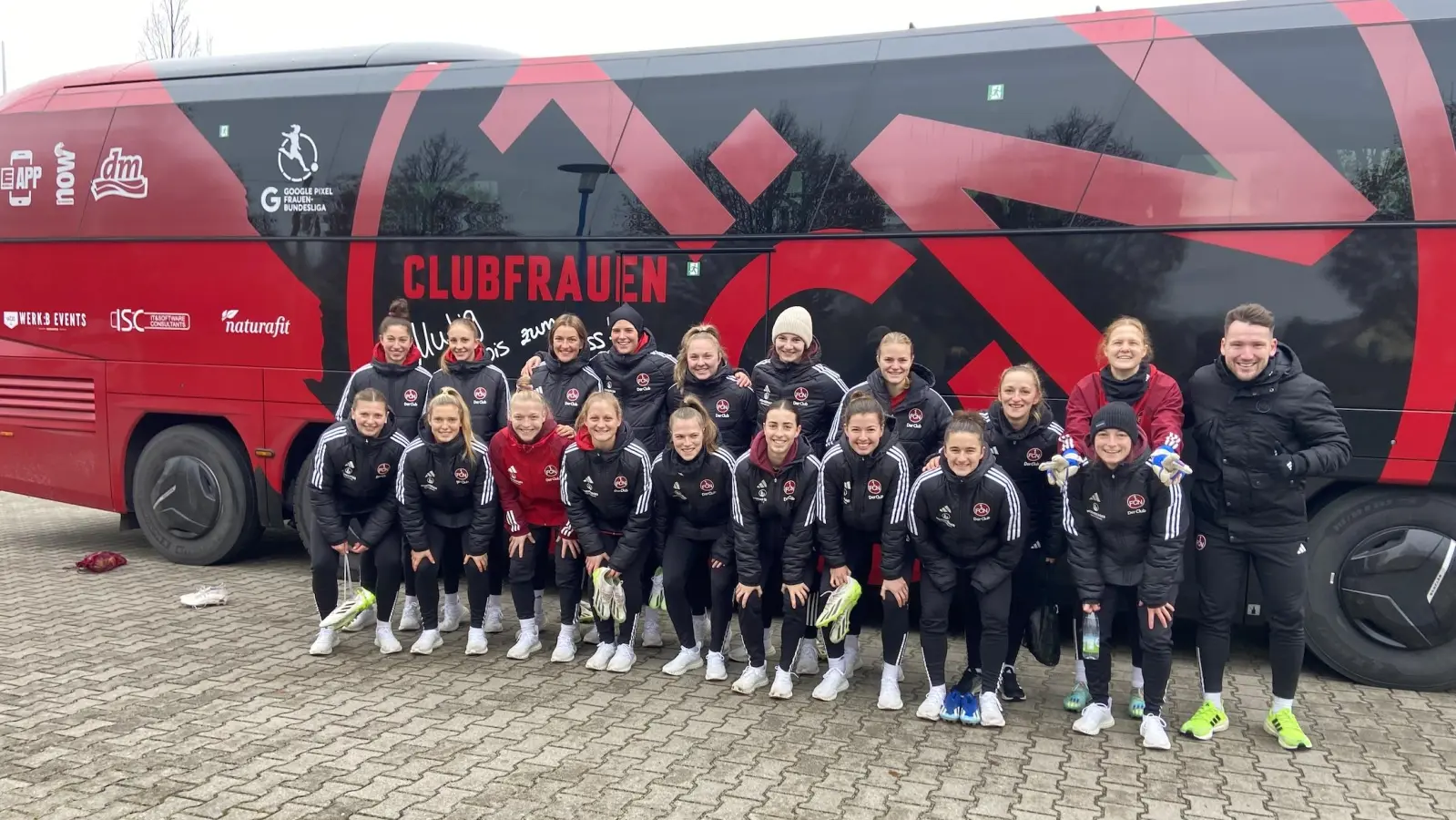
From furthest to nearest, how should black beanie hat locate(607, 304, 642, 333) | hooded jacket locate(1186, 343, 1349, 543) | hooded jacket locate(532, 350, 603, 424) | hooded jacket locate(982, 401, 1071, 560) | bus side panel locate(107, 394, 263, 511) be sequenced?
bus side panel locate(107, 394, 263, 511), hooded jacket locate(532, 350, 603, 424), black beanie hat locate(607, 304, 642, 333), hooded jacket locate(982, 401, 1071, 560), hooded jacket locate(1186, 343, 1349, 543)

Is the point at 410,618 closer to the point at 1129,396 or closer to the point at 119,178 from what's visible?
the point at 119,178

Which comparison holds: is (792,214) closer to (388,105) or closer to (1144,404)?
(1144,404)

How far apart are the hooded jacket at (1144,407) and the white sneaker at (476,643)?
10.4ft

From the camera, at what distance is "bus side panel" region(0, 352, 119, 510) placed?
7.99m

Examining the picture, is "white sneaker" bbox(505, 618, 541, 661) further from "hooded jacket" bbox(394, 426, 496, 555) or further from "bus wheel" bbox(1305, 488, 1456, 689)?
"bus wheel" bbox(1305, 488, 1456, 689)

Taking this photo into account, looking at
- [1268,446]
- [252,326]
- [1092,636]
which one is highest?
[252,326]

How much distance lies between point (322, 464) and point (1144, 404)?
4.14 meters

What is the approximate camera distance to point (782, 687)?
5.16 meters

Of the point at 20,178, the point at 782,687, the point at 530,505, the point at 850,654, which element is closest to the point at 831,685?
the point at 782,687

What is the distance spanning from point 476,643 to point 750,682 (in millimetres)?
1577

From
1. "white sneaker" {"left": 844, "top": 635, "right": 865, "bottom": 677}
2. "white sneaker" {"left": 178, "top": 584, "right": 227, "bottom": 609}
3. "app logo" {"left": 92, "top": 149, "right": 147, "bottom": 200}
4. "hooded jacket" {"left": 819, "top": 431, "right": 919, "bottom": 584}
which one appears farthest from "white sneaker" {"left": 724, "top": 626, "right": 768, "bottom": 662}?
"app logo" {"left": 92, "top": 149, "right": 147, "bottom": 200}

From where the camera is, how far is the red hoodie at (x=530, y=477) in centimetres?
577

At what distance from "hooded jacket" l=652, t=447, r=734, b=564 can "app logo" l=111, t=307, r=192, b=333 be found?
13.4ft

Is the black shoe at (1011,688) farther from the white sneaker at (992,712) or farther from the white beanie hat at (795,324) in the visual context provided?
the white beanie hat at (795,324)
